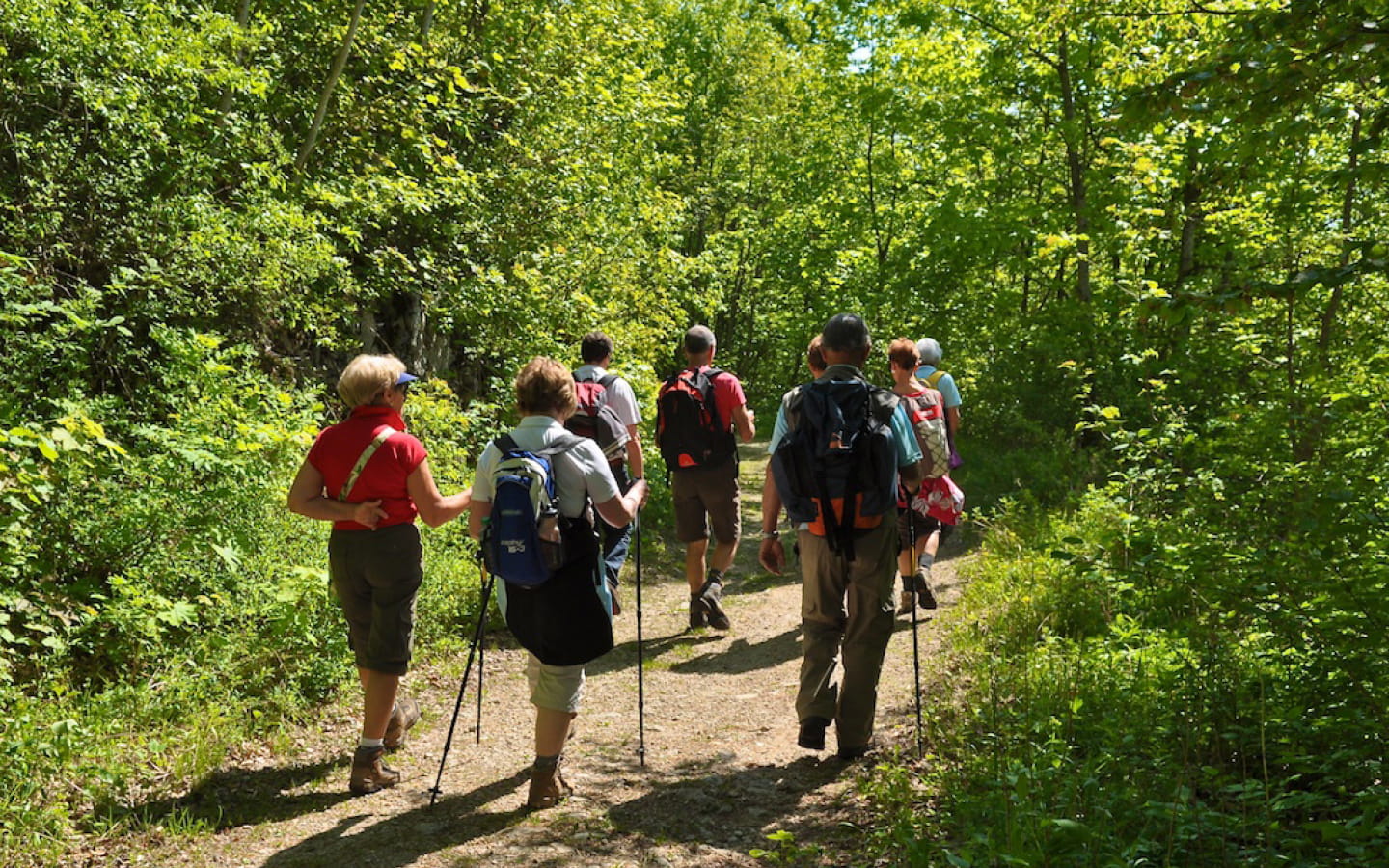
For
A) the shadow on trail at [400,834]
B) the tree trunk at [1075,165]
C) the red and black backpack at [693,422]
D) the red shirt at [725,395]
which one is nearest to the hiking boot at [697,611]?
the red and black backpack at [693,422]

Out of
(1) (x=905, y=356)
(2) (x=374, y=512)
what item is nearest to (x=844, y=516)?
(2) (x=374, y=512)

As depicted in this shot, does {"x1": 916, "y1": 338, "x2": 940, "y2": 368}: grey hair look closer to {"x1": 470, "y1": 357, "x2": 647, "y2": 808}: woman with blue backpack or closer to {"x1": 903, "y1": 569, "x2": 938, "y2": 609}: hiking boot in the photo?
{"x1": 903, "y1": 569, "x2": 938, "y2": 609}: hiking boot

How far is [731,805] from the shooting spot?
5.04 m

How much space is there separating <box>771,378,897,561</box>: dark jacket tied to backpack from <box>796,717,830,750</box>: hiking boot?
0.94m

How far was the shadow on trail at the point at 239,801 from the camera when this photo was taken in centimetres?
457

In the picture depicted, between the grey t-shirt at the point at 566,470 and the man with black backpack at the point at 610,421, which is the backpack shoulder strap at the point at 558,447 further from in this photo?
the man with black backpack at the point at 610,421

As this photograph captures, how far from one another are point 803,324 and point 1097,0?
17516mm

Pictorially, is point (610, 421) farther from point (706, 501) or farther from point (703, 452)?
point (706, 501)

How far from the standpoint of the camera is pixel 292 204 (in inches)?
310

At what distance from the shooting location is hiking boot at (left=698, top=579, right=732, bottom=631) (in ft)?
27.8

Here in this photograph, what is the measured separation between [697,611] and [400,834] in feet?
13.8

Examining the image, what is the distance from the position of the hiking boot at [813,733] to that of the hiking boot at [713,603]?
3.13 m

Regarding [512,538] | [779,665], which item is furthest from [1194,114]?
[779,665]

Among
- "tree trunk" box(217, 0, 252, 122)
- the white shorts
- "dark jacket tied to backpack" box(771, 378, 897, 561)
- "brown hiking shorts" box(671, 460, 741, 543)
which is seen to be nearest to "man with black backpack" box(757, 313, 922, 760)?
"dark jacket tied to backpack" box(771, 378, 897, 561)
